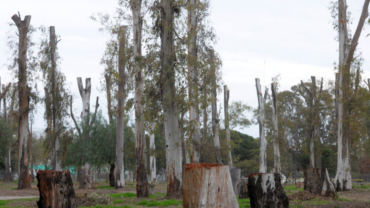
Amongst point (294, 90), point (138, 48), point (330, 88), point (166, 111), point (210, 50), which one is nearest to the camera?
point (166, 111)

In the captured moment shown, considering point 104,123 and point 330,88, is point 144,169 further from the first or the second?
point 330,88

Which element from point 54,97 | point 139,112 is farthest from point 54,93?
point 139,112

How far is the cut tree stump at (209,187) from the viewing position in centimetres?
741

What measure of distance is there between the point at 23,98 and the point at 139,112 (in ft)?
45.2

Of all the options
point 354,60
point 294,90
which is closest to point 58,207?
point 354,60

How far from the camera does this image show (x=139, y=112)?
1820cm

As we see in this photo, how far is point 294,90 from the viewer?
55500 mm

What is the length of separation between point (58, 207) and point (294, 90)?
49353mm

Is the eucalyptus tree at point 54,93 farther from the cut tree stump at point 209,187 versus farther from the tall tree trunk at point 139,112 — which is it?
the cut tree stump at point 209,187

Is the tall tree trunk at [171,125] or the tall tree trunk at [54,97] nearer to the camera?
the tall tree trunk at [171,125]

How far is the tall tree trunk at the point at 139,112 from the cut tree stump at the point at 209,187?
1005 centimetres

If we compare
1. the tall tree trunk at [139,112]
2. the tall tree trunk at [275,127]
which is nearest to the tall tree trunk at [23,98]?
the tall tree trunk at [139,112]

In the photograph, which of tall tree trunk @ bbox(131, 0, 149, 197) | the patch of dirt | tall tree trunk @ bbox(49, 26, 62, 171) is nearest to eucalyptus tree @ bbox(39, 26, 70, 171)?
tall tree trunk @ bbox(49, 26, 62, 171)

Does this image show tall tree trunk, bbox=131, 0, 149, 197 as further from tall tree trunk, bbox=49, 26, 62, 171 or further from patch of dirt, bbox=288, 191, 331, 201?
tall tree trunk, bbox=49, 26, 62, 171
